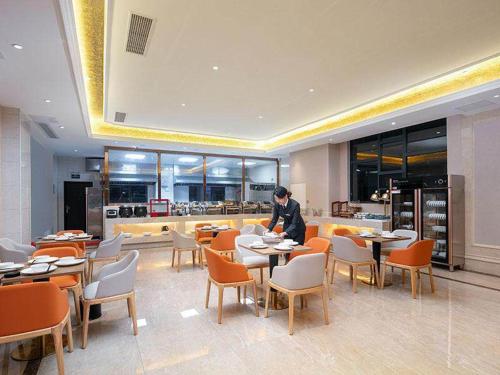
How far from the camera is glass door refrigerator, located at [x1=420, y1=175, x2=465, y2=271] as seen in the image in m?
5.57

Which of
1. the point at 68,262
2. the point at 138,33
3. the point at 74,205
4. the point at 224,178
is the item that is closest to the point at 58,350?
the point at 68,262

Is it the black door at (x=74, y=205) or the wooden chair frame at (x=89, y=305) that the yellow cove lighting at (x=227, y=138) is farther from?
the black door at (x=74, y=205)

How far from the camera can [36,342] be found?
2848 mm

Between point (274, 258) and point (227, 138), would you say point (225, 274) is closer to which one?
point (274, 258)

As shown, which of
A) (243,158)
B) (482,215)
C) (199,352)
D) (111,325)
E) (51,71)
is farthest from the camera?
(243,158)

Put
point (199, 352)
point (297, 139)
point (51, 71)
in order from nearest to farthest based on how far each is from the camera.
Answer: point (199, 352)
point (51, 71)
point (297, 139)

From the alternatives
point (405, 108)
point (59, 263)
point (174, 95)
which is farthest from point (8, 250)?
point (405, 108)

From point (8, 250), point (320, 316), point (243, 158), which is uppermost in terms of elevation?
point (243, 158)

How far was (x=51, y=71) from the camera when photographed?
3668 millimetres

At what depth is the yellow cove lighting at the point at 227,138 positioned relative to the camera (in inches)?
133

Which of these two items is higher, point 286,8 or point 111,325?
point 286,8

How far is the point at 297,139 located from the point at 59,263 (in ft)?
22.9

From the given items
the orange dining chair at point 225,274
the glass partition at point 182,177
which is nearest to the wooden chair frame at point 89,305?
the orange dining chair at point 225,274

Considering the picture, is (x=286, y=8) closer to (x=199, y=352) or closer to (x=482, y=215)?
(x=199, y=352)
